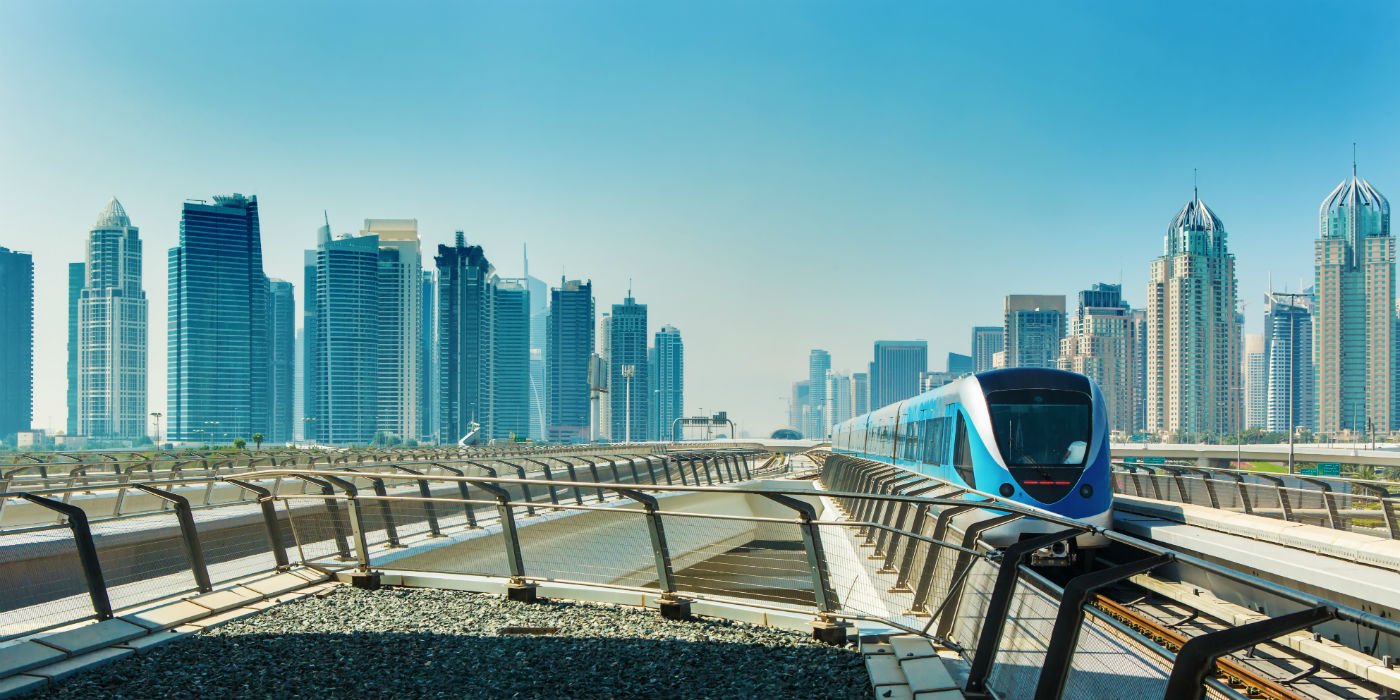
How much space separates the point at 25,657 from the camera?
6918 millimetres

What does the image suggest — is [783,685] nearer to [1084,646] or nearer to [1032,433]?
[1084,646]

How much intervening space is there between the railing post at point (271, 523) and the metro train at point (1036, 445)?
32.3 feet

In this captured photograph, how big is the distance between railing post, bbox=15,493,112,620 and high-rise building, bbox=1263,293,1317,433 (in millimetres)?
105308

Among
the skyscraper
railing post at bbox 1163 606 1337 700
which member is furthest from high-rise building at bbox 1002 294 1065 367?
railing post at bbox 1163 606 1337 700

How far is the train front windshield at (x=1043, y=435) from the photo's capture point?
52.0ft

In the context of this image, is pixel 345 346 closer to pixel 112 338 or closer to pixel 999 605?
pixel 112 338

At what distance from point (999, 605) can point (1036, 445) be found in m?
11.4

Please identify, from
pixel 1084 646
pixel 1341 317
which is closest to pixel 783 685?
pixel 1084 646

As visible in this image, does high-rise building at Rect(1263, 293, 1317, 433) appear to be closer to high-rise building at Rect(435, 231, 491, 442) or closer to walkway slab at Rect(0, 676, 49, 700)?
walkway slab at Rect(0, 676, 49, 700)

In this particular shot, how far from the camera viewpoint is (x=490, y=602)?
934 cm

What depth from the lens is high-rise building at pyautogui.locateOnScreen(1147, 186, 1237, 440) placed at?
133 m

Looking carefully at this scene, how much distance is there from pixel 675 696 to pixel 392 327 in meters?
Result: 194

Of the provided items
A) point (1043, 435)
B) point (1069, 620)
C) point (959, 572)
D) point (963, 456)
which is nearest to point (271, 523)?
point (959, 572)

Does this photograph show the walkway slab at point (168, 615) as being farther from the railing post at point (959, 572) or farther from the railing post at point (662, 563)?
the railing post at point (959, 572)
